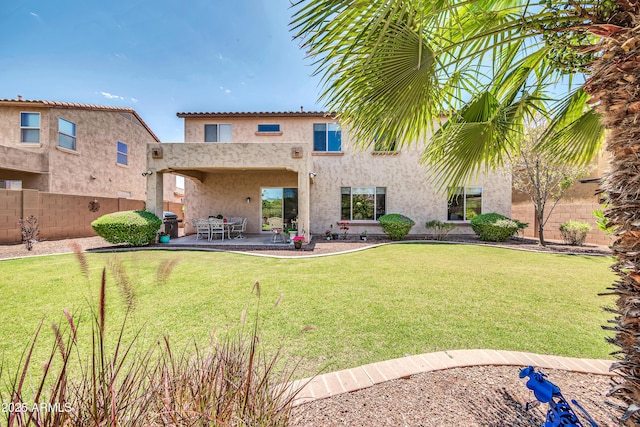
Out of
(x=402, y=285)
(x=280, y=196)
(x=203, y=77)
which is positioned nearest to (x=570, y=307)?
(x=402, y=285)

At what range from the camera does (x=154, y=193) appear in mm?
11438

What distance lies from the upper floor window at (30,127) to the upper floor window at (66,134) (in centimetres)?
88

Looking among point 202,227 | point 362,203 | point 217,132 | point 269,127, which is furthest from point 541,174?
point 217,132

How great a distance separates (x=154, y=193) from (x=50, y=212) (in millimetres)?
5723

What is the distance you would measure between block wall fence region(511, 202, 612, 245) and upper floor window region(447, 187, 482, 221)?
3.65 m

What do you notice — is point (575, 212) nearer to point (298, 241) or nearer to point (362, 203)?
point (362, 203)

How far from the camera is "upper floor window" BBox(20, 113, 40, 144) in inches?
551

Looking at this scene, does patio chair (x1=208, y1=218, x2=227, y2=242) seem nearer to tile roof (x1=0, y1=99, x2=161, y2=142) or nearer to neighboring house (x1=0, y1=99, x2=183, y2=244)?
neighboring house (x1=0, y1=99, x2=183, y2=244)

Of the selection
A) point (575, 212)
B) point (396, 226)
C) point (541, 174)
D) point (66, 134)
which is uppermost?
point (66, 134)

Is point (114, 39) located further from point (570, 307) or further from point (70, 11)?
point (570, 307)

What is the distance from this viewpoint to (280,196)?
1553 cm

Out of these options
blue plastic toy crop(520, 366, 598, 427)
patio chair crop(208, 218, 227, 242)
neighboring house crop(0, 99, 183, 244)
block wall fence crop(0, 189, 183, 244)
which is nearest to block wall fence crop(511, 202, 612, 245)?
blue plastic toy crop(520, 366, 598, 427)

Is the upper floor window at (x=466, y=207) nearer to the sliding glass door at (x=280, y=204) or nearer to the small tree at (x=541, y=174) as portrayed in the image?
the small tree at (x=541, y=174)

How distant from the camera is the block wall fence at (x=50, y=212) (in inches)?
422
